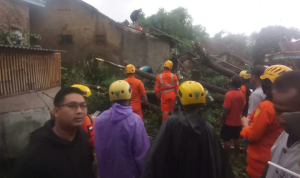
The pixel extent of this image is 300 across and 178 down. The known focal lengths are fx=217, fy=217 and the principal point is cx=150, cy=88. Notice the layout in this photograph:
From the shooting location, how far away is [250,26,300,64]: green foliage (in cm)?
3334

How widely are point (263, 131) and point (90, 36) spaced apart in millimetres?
13603

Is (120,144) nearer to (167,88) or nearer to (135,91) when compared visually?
(135,91)

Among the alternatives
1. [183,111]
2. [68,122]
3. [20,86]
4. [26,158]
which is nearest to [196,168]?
[183,111]

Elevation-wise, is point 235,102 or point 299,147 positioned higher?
point 299,147

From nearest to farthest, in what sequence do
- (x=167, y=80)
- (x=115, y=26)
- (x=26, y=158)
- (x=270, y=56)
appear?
(x=26, y=158) → (x=167, y=80) → (x=270, y=56) → (x=115, y=26)

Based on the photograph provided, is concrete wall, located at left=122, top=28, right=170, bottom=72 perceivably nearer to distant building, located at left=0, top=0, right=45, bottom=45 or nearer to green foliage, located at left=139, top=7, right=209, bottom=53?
distant building, located at left=0, top=0, right=45, bottom=45

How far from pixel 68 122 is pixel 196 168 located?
1.39 m

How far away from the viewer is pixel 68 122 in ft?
6.36

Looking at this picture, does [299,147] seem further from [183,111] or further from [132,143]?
[132,143]

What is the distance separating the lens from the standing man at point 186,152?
2.29 metres

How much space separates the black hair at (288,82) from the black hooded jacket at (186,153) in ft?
3.03

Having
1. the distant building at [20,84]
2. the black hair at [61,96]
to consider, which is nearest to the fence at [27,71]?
the distant building at [20,84]

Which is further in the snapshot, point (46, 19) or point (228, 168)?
point (46, 19)

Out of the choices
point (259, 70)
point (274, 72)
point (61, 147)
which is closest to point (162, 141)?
point (61, 147)
